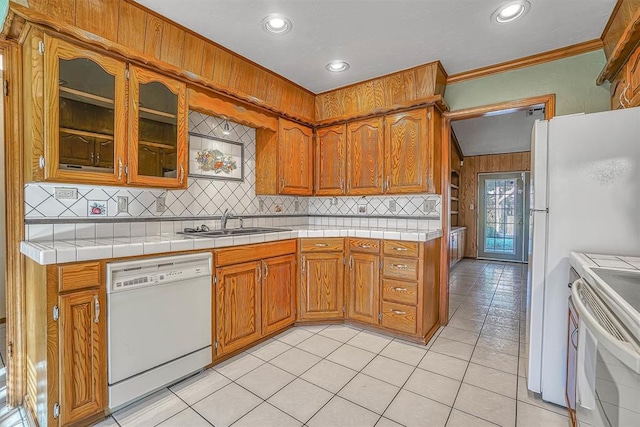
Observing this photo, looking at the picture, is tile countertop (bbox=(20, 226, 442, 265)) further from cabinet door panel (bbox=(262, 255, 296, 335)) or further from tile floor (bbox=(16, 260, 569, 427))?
tile floor (bbox=(16, 260, 569, 427))

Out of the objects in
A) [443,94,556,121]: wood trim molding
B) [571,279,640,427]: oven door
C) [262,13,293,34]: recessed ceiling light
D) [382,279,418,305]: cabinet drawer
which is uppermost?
[262,13,293,34]: recessed ceiling light

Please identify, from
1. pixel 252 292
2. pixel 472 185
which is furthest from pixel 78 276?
pixel 472 185

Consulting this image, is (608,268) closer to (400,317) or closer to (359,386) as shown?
(359,386)

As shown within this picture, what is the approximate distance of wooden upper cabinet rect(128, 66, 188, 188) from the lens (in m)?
1.94

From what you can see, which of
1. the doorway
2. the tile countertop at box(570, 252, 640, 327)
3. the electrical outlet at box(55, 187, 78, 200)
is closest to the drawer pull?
the tile countertop at box(570, 252, 640, 327)

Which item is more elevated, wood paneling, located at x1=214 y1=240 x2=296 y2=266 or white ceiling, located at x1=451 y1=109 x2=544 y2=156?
white ceiling, located at x1=451 y1=109 x2=544 y2=156

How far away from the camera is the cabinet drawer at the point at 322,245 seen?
9.29 feet

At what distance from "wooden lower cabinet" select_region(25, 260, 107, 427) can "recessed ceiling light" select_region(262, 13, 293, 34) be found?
1870mm

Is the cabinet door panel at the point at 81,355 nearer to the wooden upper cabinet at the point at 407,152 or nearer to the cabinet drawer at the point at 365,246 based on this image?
the cabinet drawer at the point at 365,246

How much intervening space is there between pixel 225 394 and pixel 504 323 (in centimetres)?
270

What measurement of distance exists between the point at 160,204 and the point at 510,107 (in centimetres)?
310

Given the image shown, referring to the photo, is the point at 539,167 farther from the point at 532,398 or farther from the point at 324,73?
the point at 324,73

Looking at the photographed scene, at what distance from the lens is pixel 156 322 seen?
1771 millimetres

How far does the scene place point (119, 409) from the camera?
1.69m
